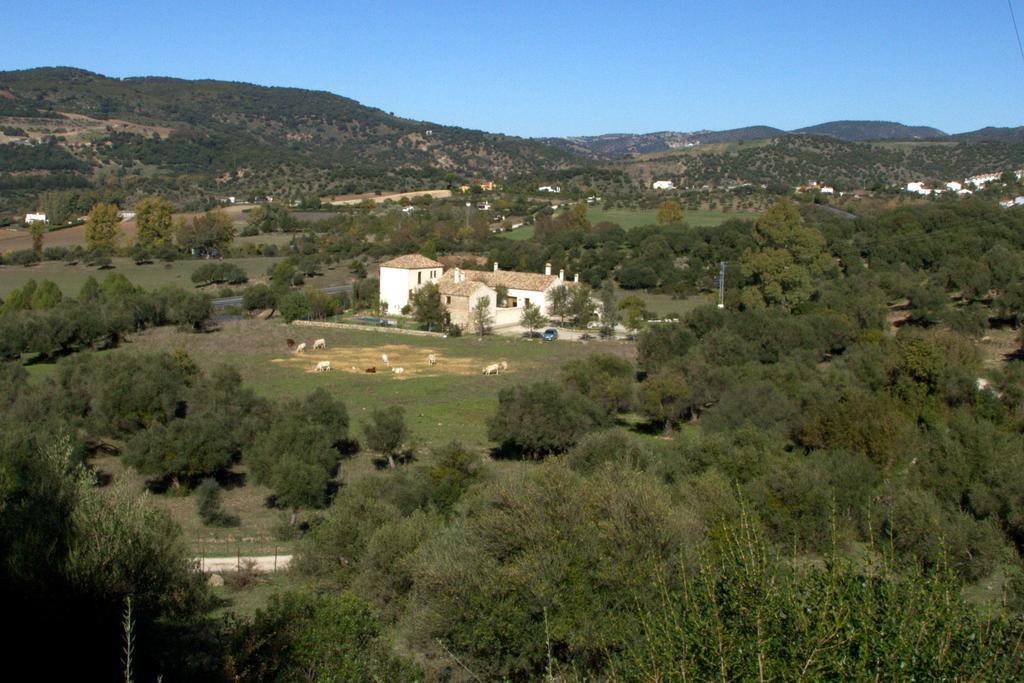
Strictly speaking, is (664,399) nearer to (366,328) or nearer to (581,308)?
(581,308)

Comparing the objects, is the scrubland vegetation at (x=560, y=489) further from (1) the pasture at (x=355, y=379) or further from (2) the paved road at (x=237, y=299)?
(2) the paved road at (x=237, y=299)

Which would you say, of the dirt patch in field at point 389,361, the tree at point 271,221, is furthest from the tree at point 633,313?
the tree at point 271,221

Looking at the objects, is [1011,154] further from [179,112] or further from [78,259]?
[179,112]

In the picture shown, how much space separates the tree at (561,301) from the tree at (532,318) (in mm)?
1334

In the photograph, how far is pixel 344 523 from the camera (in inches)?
572

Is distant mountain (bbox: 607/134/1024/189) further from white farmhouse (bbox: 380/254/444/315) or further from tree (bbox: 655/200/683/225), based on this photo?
white farmhouse (bbox: 380/254/444/315)

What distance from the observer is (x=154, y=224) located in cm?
7538

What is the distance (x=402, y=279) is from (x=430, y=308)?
19.2 feet

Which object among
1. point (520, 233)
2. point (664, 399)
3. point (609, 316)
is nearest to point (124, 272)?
point (520, 233)

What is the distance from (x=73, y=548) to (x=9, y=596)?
866mm

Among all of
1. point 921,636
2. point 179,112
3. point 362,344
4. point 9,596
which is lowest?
point 362,344

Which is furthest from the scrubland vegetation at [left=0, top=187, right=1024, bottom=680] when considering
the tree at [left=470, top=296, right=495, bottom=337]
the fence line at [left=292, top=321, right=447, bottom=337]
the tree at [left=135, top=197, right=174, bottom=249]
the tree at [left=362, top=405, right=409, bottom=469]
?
the tree at [left=135, top=197, right=174, bottom=249]

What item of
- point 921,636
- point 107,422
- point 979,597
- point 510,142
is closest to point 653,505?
point 979,597

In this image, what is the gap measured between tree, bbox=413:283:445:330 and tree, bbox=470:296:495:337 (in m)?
1.66
